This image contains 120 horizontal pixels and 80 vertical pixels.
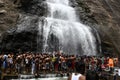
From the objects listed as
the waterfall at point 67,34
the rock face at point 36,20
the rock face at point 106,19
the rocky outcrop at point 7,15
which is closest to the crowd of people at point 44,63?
the waterfall at point 67,34

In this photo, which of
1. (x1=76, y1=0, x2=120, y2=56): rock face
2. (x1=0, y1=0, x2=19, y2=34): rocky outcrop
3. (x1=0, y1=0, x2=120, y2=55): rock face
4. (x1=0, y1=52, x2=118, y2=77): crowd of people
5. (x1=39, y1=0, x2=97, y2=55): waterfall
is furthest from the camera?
(x1=76, y1=0, x2=120, y2=56): rock face

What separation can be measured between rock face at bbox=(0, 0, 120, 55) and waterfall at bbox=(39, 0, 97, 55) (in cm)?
147

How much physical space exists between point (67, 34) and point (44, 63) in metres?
11.6

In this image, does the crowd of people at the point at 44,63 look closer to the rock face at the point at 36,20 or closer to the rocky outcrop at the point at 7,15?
the rock face at the point at 36,20

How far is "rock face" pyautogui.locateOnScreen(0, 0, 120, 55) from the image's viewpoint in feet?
124

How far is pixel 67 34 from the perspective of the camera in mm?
40781

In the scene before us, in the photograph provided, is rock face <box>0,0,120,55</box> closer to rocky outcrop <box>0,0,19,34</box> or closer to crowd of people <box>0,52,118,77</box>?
rocky outcrop <box>0,0,19,34</box>

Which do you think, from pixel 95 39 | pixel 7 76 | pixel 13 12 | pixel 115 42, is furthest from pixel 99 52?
pixel 7 76

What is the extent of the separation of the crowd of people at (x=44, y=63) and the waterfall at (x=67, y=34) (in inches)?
264

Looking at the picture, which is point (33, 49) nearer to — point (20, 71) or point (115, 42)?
point (20, 71)

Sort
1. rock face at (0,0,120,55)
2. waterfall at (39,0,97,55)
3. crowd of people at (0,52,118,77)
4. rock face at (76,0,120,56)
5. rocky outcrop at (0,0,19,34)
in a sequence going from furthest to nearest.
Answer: rock face at (76,0,120,56), rocky outcrop at (0,0,19,34), waterfall at (39,0,97,55), rock face at (0,0,120,55), crowd of people at (0,52,118,77)

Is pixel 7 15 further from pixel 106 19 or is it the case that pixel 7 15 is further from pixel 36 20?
pixel 106 19

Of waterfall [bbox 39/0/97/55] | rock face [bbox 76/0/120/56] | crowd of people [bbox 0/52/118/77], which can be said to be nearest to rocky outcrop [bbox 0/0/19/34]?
waterfall [bbox 39/0/97/55]

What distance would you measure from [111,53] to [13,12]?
1621cm
